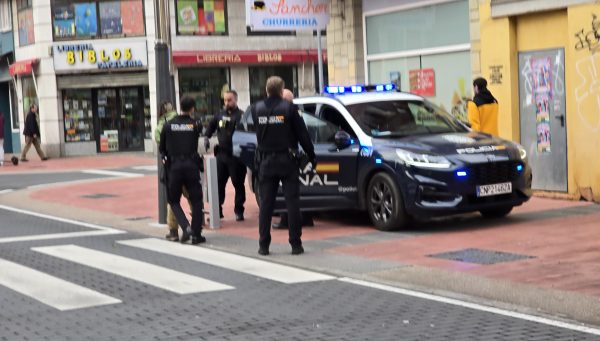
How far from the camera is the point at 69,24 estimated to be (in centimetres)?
3409

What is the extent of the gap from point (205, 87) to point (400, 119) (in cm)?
2188

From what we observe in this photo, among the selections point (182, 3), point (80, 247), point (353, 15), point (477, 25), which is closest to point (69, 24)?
point (182, 3)

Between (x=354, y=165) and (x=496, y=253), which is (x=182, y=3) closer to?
(x=354, y=165)

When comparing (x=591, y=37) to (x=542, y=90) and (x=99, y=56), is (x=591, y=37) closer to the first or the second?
(x=542, y=90)

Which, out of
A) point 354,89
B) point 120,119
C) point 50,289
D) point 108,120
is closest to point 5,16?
point 108,120

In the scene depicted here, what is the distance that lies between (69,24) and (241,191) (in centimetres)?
2095

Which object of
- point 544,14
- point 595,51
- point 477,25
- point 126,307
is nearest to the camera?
point 126,307

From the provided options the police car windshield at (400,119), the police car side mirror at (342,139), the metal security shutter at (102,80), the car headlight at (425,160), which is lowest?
the car headlight at (425,160)

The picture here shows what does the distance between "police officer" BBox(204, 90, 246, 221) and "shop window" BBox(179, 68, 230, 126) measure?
1969cm

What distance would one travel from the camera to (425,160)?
12391 mm

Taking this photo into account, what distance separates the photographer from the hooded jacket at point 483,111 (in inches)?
579

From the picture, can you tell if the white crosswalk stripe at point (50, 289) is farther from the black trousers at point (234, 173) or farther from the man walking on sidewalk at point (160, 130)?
the black trousers at point (234, 173)

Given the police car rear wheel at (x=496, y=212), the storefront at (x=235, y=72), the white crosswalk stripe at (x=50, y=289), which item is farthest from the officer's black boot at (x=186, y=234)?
the storefront at (x=235, y=72)

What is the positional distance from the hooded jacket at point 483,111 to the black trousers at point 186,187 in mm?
4264
